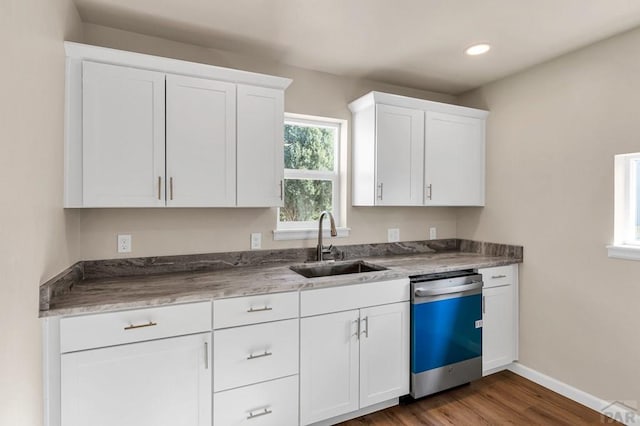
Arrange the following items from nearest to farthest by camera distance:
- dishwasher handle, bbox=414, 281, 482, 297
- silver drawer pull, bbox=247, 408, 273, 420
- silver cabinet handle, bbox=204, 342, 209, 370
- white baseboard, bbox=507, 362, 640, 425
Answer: silver cabinet handle, bbox=204, 342, 209, 370, silver drawer pull, bbox=247, 408, 273, 420, white baseboard, bbox=507, 362, 640, 425, dishwasher handle, bbox=414, 281, 482, 297

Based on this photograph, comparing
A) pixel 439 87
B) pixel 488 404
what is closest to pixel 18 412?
pixel 488 404

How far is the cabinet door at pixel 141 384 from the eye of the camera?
1.54m

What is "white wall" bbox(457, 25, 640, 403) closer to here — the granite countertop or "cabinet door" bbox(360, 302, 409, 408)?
the granite countertop

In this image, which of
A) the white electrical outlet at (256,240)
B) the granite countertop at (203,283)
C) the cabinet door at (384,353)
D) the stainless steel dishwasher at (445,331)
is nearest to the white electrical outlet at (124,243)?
the granite countertop at (203,283)

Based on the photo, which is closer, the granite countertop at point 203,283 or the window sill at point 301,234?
the granite countertop at point 203,283

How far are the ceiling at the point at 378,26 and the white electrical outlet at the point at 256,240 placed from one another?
4.34 ft

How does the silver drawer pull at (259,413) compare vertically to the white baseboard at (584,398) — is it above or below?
above

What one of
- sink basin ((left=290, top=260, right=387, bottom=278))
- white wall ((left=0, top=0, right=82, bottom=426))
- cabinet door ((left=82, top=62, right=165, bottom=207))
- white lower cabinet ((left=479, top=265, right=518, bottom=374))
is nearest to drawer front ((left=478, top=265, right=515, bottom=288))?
white lower cabinet ((left=479, top=265, right=518, bottom=374))

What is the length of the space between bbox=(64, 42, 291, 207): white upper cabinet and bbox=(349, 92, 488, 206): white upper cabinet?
0.78m

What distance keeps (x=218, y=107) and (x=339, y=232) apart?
136cm

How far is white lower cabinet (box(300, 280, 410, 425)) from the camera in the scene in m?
2.01

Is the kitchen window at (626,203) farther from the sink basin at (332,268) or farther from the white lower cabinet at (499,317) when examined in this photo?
the sink basin at (332,268)

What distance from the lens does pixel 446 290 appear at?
2379 millimetres

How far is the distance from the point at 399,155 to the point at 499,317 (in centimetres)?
152
